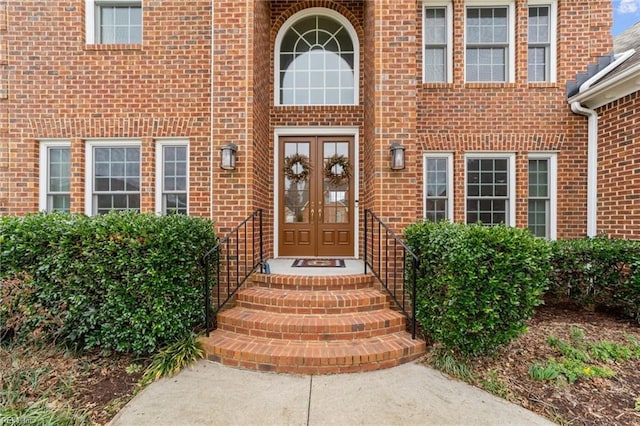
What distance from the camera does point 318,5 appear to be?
545cm

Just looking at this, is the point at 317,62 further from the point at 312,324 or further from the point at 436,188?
the point at 312,324

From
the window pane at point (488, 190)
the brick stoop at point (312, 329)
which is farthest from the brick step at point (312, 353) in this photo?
the window pane at point (488, 190)

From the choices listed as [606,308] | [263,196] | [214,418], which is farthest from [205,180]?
[606,308]

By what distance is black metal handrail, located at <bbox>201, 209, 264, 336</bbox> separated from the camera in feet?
12.3

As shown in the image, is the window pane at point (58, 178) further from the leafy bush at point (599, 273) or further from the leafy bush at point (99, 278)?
the leafy bush at point (599, 273)

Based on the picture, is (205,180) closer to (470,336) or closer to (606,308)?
(470,336)

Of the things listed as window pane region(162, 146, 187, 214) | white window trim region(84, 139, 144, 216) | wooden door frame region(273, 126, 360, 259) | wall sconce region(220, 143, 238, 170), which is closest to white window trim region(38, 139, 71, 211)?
white window trim region(84, 139, 144, 216)

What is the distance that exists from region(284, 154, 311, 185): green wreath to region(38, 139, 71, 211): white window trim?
12.3 ft

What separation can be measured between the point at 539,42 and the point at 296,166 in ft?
16.7

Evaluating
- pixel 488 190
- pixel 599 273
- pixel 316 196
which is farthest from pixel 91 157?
pixel 599 273

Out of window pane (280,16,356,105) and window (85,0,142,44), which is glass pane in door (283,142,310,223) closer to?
window pane (280,16,356,105)

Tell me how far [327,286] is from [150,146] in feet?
12.5

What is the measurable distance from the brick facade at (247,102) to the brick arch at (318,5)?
0.06 ft

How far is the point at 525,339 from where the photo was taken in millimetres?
3480
